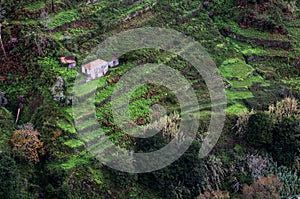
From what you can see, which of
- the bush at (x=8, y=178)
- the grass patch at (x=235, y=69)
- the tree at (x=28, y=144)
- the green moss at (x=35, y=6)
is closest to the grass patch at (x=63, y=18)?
the green moss at (x=35, y=6)

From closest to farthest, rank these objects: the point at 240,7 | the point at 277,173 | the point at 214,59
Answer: the point at 277,173 < the point at 214,59 < the point at 240,7

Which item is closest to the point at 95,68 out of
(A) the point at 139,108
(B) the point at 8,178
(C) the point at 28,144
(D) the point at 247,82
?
(A) the point at 139,108

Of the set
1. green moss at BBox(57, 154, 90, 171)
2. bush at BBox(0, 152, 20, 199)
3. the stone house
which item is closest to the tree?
green moss at BBox(57, 154, 90, 171)

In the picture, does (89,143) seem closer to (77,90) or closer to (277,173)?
(77,90)

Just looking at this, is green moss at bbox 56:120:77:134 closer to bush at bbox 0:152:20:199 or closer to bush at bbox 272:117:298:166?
bush at bbox 0:152:20:199

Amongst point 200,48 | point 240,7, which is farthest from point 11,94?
point 240,7

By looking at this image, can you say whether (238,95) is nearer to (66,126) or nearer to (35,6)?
(66,126)
